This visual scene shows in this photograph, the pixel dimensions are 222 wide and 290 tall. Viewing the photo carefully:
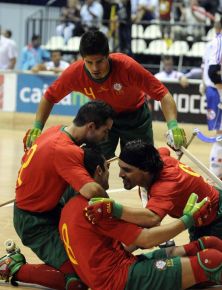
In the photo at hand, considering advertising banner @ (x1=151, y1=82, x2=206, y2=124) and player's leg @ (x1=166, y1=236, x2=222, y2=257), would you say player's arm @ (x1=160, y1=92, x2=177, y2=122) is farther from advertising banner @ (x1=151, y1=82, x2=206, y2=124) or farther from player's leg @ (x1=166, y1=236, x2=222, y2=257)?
advertising banner @ (x1=151, y1=82, x2=206, y2=124)

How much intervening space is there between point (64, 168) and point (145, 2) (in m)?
14.3

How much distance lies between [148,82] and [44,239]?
1.96m

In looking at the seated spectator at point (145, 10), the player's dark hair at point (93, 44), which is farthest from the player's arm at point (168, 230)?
the seated spectator at point (145, 10)

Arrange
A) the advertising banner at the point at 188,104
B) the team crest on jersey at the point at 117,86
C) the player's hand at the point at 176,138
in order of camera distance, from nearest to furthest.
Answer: the player's hand at the point at 176,138
the team crest on jersey at the point at 117,86
the advertising banner at the point at 188,104

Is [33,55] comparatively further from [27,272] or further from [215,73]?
[27,272]

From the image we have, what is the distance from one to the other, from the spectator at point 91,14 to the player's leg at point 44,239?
1342 cm

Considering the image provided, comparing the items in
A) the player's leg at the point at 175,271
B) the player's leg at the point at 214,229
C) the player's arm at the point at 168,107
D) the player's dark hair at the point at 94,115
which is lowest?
the player's leg at the point at 175,271

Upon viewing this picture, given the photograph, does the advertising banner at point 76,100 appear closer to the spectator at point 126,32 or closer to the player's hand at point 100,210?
the spectator at point 126,32

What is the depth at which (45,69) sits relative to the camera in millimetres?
16547

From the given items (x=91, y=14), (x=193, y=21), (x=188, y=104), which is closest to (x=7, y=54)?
(x=91, y=14)

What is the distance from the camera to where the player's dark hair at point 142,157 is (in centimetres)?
617

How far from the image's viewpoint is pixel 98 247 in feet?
19.4

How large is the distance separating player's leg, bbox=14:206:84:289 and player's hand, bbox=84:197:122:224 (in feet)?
2.12

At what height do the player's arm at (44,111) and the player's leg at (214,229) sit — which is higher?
the player's arm at (44,111)
